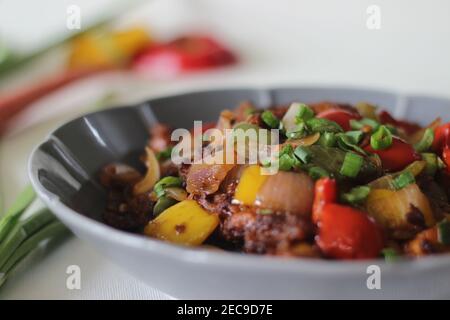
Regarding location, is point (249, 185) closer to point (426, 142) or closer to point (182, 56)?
point (426, 142)

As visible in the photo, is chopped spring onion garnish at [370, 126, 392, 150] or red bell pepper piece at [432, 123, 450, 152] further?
red bell pepper piece at [432, 123, 450, 152]

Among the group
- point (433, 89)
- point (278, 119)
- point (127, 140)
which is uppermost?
point (278, 119)

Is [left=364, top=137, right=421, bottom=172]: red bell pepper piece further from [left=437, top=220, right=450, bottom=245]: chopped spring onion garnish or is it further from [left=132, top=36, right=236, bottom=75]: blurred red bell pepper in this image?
[left=132, top=36, right=236, bottom=75]: blurred red bell pepper

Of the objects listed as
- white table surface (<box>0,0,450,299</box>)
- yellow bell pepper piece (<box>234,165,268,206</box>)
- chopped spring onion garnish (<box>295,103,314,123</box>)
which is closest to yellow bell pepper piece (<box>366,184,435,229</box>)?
yellow bell pepper piece (<box>234,165,268,206</box>)

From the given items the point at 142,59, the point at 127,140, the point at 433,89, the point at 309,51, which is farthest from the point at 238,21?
the point at 127,140

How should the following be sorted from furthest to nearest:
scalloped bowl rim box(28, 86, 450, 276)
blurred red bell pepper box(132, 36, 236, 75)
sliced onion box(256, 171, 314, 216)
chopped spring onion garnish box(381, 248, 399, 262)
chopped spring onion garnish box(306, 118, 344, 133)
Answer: blurred red bell pepper box(132, 36, 236, 75) → chopped spring onion garnish box(306, 118, 344, 133) → sliced onion box(256, 171, 314, 216) → chopped spring onion garnish box(381, 248, 399, 262) → scalloped bowl rim box(28, 86, 450, 276)

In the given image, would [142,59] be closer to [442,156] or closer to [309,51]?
[309,51]

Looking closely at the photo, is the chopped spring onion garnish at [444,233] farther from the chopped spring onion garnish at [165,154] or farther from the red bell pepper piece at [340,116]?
the chopped spring onion garnish at [165,154]
